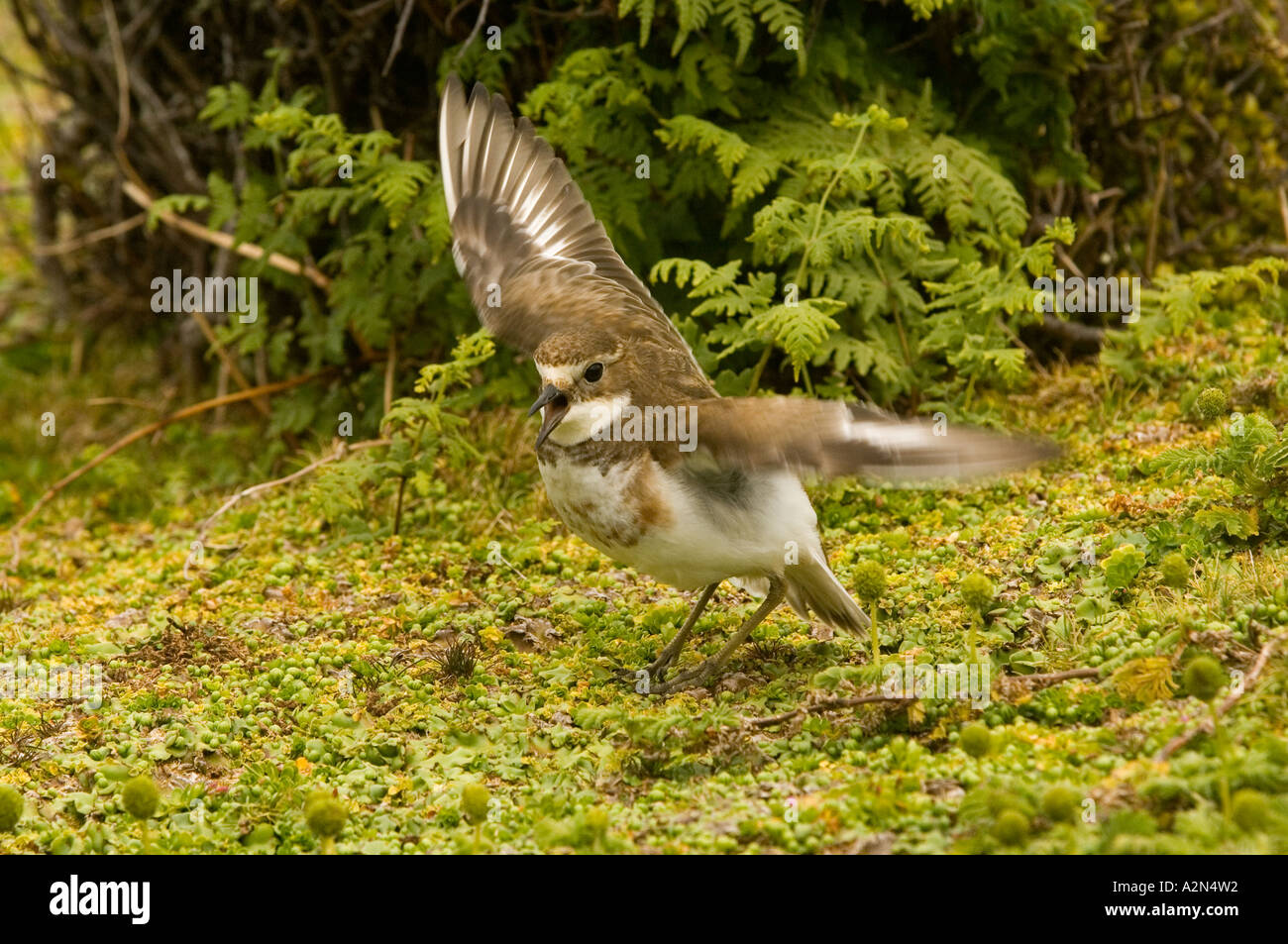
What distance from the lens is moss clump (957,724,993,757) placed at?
4.20 m

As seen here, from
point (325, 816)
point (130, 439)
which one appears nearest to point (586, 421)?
point (325, 816)

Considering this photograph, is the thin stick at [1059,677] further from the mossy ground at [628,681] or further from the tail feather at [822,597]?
the tail feather at [822,597]

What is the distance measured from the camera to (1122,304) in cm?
775

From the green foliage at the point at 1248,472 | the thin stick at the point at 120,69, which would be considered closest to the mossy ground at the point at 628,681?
the green foliage at the point at 1248,472

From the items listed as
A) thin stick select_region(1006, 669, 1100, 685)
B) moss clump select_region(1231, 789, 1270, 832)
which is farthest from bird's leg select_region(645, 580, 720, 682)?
moss clump select_region(1231, 789, 1270, 832)

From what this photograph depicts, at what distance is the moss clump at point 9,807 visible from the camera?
14.1 feet

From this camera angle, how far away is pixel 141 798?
4.23m

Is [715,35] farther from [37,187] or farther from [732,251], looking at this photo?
[37,187]

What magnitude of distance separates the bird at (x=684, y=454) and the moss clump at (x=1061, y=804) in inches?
42.1

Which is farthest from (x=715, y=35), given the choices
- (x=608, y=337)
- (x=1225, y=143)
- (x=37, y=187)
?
(x=37, y=187)

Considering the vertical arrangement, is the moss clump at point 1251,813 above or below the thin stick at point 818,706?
below

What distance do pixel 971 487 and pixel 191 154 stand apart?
5.54 metres

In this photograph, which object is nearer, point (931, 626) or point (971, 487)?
point (931, 626)

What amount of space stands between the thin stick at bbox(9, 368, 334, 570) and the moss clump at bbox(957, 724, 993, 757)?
5.01m
